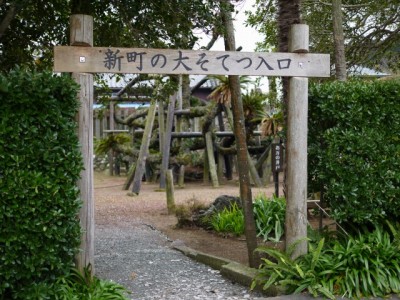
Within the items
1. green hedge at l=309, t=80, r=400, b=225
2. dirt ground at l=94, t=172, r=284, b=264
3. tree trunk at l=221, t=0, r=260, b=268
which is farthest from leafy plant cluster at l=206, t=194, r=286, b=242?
green hedge at l=309, t=80, r=400, b=225

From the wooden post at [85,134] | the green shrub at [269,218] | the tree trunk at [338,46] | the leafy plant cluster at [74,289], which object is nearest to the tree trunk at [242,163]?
the green shrub at [269,218]

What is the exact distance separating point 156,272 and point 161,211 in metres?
6.80

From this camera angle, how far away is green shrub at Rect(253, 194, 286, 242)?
29.3 feet

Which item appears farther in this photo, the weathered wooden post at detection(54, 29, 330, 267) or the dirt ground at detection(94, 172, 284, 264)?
the dirt ground at detection(94, 172, 284, 264)

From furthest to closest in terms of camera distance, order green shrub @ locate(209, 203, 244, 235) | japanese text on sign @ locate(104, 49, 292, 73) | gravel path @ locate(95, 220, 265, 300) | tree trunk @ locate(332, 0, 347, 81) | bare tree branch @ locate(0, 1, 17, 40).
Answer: tree trunk @ locate(332, 0, 347, 81), green shrub @ locate(209, 203, 244, 235), bare tree branch @ locate(0, 1, 17, 40), gravel path @ locate(95, 220, 265, 300), japanese text on sign @ locate(104, 49, 292, 73)

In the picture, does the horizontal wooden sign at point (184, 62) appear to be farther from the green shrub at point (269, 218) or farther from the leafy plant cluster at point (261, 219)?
the green shrub at point (269, 218)

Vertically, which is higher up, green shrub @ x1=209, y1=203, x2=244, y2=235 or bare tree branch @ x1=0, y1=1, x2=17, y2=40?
bare tree branch @ x1=0, y1=1, x2=17, y2=40

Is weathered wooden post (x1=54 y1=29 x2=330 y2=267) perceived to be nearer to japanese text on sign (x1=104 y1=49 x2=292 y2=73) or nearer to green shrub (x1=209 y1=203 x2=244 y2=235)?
japanese text on sign (x1=104 y1=49 x2=292 y2=73)

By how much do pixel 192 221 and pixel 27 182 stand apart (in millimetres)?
6627

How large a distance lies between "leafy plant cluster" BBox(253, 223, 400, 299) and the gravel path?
0.41 metres

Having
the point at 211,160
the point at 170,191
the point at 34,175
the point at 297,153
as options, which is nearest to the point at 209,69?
the point at 297,153

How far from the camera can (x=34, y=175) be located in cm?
512

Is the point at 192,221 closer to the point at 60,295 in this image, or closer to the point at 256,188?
the point at 60,295

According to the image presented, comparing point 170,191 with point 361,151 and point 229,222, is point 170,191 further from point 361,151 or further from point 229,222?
point 361,151
